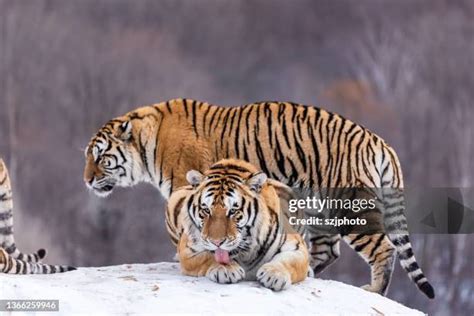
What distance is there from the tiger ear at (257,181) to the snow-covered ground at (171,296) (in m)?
0.34

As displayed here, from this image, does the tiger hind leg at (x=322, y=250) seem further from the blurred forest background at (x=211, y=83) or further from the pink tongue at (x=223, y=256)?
the pink tongue at (x=223, y=256)

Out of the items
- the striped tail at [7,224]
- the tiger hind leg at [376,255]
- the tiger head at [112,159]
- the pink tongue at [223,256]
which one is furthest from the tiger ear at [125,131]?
the tiger hind leg at [376,255]

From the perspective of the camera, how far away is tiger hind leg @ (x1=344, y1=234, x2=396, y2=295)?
117 inches

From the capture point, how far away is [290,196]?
293 centimetres

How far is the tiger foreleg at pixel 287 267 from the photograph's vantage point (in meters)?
2.73

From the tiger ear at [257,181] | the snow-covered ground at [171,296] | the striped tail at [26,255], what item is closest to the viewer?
the snow-covered ground at [171,296]

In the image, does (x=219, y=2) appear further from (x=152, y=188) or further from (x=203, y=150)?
(x=152, y=188)

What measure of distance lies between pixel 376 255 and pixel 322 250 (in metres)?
0.20

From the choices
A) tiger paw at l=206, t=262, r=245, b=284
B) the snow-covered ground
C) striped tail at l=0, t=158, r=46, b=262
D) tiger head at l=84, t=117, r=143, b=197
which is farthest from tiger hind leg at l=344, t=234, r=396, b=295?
striped tail at l=0, t=158, r=46, b=262

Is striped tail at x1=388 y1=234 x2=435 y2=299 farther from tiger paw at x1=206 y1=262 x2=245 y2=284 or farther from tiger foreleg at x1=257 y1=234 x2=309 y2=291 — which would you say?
tiger paw at x1=206 y1=262 x2=245 y2=284

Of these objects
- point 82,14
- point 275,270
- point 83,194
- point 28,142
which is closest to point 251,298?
point 275,270

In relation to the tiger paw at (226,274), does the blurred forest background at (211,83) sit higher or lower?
higher

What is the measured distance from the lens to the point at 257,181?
9.38ft

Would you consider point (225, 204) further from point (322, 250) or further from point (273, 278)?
point (322, 250)
